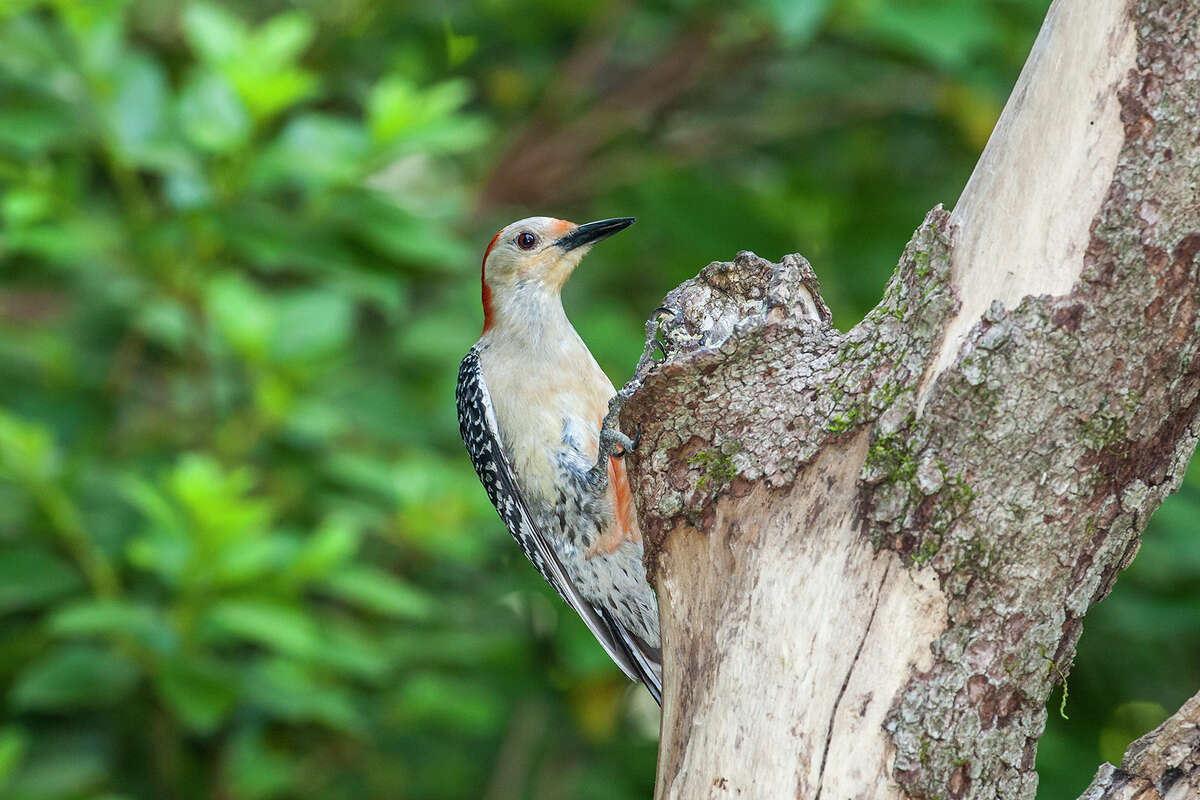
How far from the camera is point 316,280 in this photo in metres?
5.01

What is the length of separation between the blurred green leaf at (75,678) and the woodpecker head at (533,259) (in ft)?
5.32

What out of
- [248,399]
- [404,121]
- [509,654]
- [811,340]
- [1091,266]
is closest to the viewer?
[1091,266]

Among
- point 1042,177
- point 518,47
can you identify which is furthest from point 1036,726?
point 518,47

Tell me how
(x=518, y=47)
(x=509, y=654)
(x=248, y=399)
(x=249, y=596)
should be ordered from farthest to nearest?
(x=518, y=47)
(x=509, y=654)
(x=248, y=399)
(x=249, y=596)

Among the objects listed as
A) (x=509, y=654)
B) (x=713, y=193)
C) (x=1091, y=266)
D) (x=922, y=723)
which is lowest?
(x=922, y=723)

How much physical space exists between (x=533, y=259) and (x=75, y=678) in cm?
193

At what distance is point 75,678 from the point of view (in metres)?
3.75

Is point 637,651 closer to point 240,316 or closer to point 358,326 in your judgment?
point 240,316

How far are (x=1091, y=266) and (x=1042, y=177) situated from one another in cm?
16

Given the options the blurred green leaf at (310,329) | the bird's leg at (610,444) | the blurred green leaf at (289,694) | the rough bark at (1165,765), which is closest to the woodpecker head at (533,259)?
the blurred green leaf at (310,329)

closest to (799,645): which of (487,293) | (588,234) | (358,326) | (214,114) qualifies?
(588,234)

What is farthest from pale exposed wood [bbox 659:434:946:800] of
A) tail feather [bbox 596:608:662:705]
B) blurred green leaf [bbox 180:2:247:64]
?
blurred green leaf [bbox 180:2:247:64]

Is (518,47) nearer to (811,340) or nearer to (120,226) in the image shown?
(120,226)

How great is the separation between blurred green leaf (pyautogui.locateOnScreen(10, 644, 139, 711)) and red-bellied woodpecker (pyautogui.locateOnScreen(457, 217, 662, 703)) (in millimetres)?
1289
